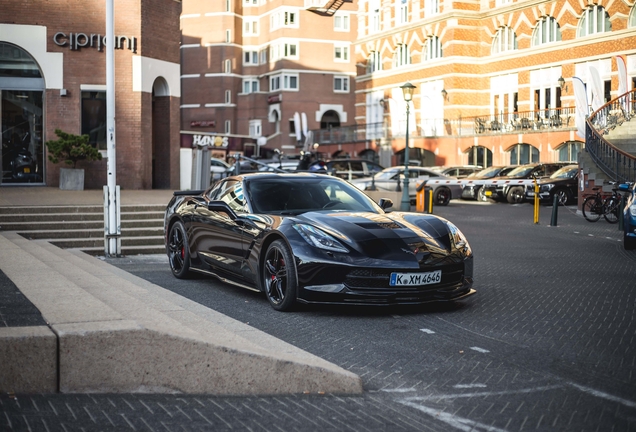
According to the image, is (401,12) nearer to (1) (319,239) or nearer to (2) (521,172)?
(2) (521,172)

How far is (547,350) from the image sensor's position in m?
6.75

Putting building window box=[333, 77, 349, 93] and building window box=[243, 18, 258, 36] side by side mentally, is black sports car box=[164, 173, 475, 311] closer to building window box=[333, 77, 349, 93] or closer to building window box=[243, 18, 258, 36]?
building window box=[333, 77, 349, 93]

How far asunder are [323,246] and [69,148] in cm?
1832

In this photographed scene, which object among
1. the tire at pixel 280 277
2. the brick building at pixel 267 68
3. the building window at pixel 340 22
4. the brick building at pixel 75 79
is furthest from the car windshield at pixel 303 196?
the building window at pixel 340 22

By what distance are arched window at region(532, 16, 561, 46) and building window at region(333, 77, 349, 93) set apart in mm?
32620

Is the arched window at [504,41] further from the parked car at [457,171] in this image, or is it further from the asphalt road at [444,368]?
the asphalt road at [444,368]

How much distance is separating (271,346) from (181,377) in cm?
75

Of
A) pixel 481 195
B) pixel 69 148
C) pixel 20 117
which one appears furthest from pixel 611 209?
pixel 20 117

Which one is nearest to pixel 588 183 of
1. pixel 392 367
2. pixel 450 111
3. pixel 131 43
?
pixel 131 43

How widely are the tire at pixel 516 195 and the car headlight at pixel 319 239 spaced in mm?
27478

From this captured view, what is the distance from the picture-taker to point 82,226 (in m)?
16.2

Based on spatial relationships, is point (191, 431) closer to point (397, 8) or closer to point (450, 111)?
point (450, 111)

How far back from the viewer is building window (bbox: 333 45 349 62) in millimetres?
81062

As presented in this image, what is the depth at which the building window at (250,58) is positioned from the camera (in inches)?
3278
